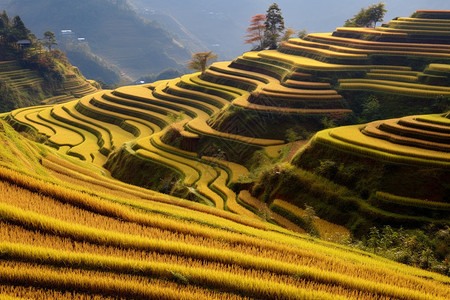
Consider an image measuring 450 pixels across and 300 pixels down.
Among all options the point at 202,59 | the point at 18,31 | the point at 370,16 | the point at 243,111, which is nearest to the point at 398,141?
the point at 243,111

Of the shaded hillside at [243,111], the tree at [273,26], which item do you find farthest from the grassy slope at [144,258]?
the tree at [273,26]

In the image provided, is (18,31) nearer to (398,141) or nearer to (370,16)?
(370,16)

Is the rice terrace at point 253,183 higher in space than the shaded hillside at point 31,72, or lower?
lower

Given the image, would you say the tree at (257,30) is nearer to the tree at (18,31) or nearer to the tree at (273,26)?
the tree at (273,26)

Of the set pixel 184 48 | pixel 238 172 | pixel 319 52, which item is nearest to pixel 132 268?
pixel 238 172

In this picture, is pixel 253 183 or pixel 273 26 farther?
pixel 273 26

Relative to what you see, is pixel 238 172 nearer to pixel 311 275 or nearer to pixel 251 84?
pixel 251 84
